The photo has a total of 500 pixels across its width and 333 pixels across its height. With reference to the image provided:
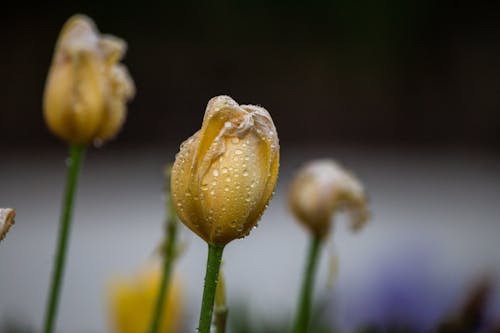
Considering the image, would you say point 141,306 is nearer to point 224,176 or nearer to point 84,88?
point 84,88

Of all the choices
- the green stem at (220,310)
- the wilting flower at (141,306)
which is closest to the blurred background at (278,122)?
the wilting flower at (141,306)

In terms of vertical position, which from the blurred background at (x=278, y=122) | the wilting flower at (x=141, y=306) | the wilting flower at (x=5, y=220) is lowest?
the wilting flower at (x=5, y=220)

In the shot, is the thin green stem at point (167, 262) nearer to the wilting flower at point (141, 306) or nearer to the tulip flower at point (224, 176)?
the tulip flower at point (224, 176)

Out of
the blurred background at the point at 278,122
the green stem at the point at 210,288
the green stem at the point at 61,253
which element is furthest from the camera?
the blurred background at the point at 278,122

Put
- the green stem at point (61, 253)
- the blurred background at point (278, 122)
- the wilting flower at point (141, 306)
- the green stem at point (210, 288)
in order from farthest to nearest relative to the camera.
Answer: the blurred background at point (278, 122)
the wilting flower at point (141, 306)
the green stem at point (61, 253)
the green stem at point (210, 288)

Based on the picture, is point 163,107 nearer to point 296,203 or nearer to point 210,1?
point 210,1

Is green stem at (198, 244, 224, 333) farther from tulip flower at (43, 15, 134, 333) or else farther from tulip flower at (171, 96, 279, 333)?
tulip flower at (43, 15, 134, 333)

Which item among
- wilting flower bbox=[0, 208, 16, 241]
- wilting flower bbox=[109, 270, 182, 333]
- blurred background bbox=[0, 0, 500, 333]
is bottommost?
wilting flower bbox=[0, 208, 16, 241]

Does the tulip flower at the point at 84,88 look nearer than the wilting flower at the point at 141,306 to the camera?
Yes

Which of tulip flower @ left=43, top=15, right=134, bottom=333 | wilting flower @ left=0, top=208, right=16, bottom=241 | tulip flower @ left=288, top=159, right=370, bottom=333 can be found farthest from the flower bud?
wilting flower @ left=0, top=208, right=16, bottom=241
